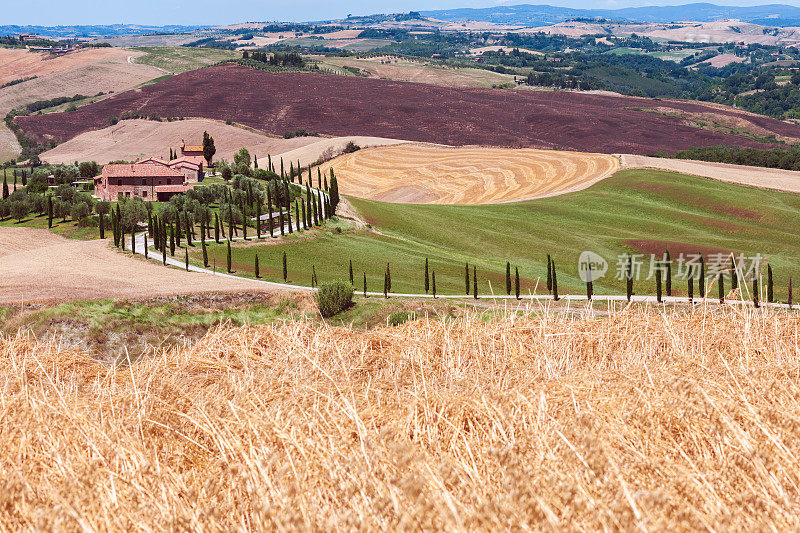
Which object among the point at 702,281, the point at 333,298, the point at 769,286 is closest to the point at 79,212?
the point at 333,298

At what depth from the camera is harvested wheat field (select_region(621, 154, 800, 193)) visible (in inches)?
4744

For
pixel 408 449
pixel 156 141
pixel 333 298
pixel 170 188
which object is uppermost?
pixel 408 449

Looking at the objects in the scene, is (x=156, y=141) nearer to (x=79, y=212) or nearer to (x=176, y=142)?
(x=176, y=142)

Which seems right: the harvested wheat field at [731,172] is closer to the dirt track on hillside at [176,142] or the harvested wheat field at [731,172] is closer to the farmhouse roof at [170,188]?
the dirt track on hillside at [176,142]

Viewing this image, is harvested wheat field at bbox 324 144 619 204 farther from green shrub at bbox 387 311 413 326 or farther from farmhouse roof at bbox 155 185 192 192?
green shrub at bbox 387 311 413 326

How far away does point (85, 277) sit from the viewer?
5950cm

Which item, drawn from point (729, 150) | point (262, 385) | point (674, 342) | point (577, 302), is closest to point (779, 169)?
point (729, 150)

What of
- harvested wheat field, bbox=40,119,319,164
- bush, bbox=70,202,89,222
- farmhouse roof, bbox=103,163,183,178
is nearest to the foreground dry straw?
bush, bbox=70,202,89,222

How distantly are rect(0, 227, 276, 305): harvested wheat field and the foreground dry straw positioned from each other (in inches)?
1479

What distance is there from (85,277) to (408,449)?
54037 millimetres

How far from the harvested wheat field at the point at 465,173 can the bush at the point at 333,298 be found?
62.6 meters

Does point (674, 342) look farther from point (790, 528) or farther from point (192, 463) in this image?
point (192, 463)

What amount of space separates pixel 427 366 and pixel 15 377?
10.5 meters

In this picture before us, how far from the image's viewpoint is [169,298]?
55.3m
